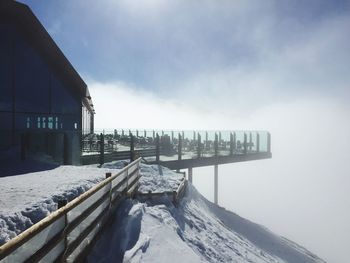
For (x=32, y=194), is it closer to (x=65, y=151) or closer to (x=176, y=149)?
(x=65, y=151)

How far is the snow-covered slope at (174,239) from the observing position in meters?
6.10

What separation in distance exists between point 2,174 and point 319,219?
4171 inches

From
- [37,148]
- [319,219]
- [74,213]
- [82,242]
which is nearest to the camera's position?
[74,213]

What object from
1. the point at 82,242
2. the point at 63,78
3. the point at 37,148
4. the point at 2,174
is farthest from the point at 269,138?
the point at 82,242

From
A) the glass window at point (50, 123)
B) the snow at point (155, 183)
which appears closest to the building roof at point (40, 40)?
the glass window at point (50, 123)

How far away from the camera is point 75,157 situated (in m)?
15.1

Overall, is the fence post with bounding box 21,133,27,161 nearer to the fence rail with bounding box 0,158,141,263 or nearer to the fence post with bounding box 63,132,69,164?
the fence post with bounding box 63,132,69,164

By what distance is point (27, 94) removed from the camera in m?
16.1

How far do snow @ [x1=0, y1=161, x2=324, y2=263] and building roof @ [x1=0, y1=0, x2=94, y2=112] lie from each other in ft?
24.2

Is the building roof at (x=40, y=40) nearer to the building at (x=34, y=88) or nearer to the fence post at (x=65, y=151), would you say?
the building at (x=34, y=88)

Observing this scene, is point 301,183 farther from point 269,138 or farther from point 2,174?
point 2,174

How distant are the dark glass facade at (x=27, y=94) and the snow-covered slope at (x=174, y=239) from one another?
8.01m

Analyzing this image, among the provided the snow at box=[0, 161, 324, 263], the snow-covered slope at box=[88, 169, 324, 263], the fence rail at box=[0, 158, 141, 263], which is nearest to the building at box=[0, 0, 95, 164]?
the snow at box=[0, 161, 324, 263]

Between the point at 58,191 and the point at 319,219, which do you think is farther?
the point at 319,219
